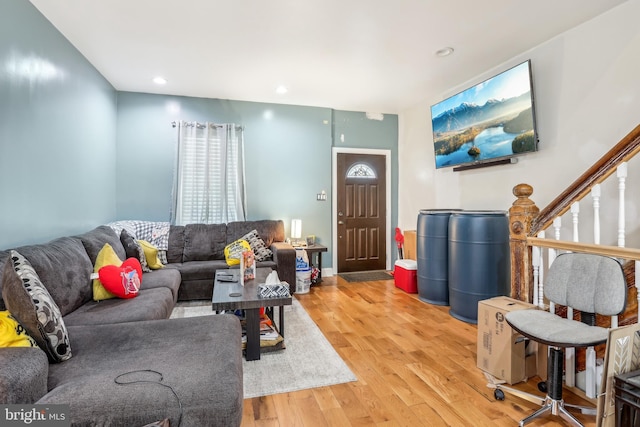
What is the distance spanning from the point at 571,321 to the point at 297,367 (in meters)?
1.70

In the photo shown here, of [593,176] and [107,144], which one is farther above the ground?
[107,144]

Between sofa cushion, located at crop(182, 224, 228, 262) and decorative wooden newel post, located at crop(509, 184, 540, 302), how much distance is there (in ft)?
10.8

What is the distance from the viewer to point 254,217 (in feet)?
15.8

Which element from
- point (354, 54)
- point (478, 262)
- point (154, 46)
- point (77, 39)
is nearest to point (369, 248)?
point (478, 262)

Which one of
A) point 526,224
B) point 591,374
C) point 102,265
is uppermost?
point 526,224

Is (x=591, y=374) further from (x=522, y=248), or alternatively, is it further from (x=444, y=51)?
(x=444, y=51)

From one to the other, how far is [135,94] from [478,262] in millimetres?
4675

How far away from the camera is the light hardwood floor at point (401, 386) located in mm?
1749

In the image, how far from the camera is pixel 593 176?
194 cm

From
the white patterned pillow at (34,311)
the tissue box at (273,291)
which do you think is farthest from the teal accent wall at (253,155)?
the white patterned pillow at (34,311)

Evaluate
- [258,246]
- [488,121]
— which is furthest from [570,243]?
[258,246]

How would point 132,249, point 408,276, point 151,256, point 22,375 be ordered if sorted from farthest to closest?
point 408,276 → point 151,256 → point 132,249 → point 22,375

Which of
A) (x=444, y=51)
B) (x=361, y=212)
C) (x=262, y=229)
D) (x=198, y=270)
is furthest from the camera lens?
(x=361, y=212)

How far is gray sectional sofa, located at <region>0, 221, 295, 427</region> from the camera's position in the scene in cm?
109
